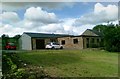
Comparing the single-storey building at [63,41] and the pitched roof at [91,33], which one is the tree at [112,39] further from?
the pitched roof at [91,33]

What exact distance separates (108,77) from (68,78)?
207cm

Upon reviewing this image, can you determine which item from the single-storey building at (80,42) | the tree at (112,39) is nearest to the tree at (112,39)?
the tree at (112,39)

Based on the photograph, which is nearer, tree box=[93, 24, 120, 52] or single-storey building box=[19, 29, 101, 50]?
tree box=[93, 24, 120, 52]

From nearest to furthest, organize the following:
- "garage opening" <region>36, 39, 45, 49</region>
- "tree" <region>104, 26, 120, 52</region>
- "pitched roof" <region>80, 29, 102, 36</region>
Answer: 1. "tree" <region>104, 26, 120, 52</region>
2. "garage opening" <region>36, 39, 45, 49</region>
3. "pitched roof" <region>80, 29, 102, 36</region>

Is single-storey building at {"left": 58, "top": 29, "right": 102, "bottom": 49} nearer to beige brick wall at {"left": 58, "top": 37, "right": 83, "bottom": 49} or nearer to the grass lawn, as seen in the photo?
beige brick wall at {"left": 58, "top": 37, "right": 83, "bottom": 49}

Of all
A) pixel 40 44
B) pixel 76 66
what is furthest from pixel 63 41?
pixel 76 66

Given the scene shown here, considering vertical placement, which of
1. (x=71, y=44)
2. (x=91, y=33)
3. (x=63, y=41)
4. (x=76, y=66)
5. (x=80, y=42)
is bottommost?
(x=76, y=66)

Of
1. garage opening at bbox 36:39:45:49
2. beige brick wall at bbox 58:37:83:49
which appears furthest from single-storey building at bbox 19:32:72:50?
beige brick wall at bbox 58:37:83:49

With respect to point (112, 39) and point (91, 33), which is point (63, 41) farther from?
point (112, 39)

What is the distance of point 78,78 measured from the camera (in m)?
10.6

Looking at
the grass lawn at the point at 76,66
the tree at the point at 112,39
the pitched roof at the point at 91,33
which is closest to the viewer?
the grass lawn at the point at 76,66

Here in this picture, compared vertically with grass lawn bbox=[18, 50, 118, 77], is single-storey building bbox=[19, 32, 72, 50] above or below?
above

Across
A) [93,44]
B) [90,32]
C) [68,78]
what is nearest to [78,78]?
Result: [68,78]

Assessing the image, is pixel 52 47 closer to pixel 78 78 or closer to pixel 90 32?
pixel 90 32
